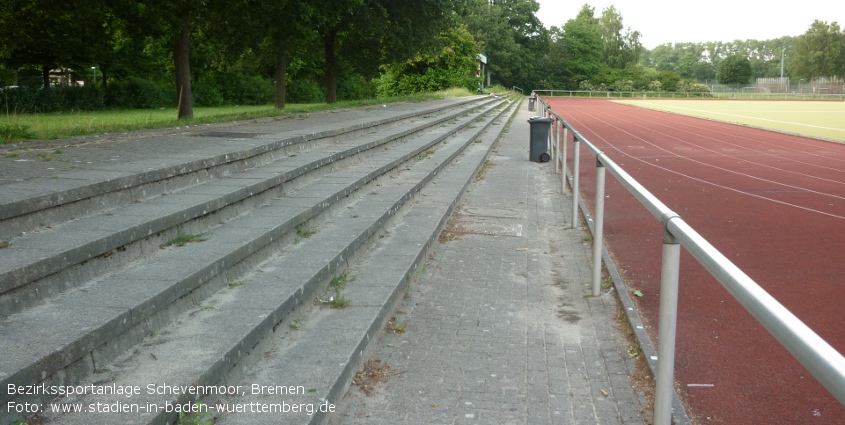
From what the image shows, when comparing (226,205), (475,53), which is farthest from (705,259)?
(475,53)

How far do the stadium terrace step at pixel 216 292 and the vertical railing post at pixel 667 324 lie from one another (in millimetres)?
1505

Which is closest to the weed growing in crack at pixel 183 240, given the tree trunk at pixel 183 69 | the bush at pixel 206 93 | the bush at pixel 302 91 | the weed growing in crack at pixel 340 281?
the weed growing in crack at pixel 340 281

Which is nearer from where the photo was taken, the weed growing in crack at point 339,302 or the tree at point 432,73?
the weed growing in crack at point 339,302

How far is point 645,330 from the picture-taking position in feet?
16.3

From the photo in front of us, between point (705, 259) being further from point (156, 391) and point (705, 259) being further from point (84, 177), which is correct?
point (84, 177)

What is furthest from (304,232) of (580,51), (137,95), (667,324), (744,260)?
(580,51)

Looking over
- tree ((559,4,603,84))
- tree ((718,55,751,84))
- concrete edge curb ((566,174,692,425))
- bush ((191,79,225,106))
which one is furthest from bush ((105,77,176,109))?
tree ((718,55,751,84))

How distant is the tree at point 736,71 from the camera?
112500 mm

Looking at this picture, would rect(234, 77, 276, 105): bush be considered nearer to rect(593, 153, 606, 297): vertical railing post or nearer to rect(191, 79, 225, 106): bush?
rect(191, 79, 225, 106): bush

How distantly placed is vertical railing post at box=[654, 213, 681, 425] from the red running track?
708 millimetres

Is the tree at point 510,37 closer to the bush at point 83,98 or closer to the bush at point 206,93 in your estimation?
the bush at point 206,93

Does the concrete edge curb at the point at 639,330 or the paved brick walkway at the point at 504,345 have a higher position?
the concrete edge curb at the point at 639,330

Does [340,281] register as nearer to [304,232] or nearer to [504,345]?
[304,232]

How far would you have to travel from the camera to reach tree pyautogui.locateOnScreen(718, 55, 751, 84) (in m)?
112
